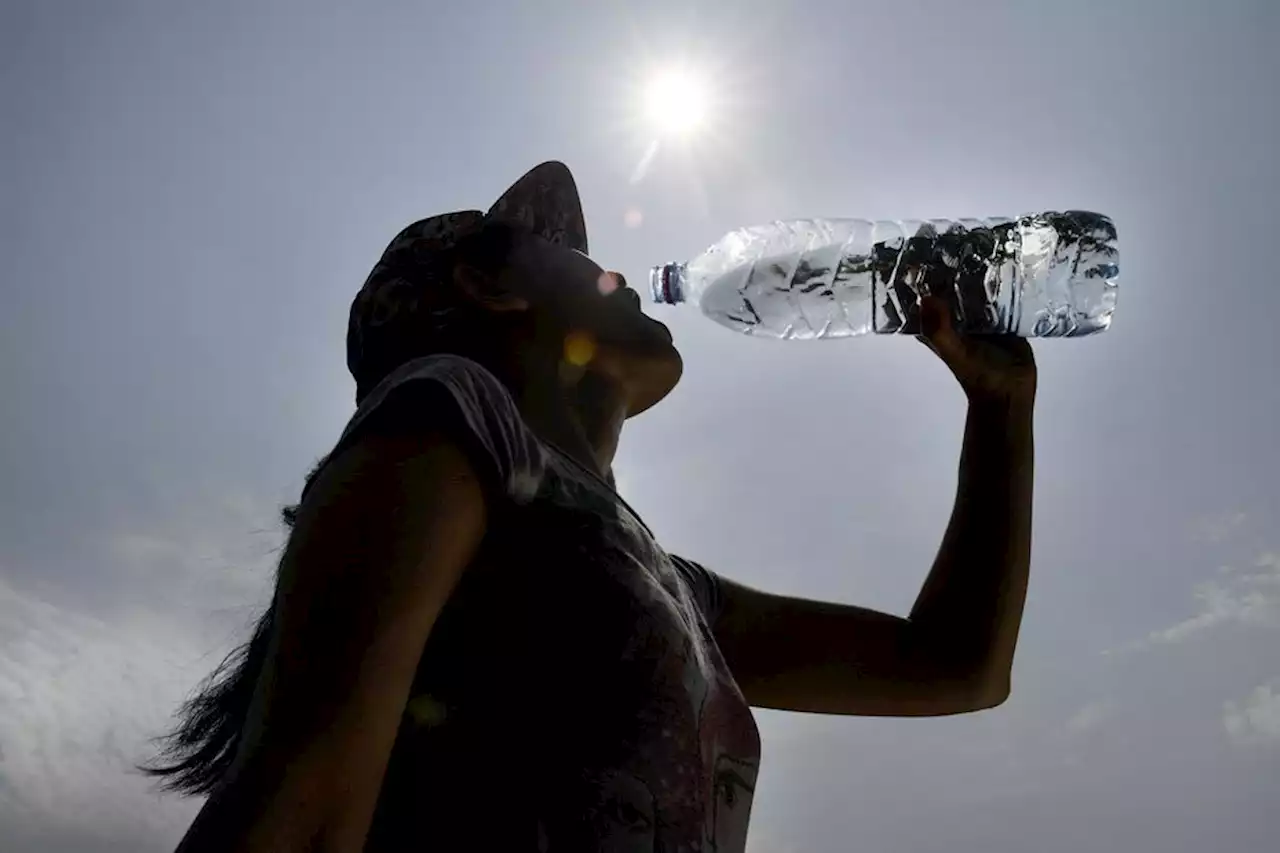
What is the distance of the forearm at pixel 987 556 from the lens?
2.57m

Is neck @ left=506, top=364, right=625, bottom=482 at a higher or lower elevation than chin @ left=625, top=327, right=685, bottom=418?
lower

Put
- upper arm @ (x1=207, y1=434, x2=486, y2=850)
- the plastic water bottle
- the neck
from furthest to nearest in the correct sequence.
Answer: the plastic water bottle, the neck, upper arm @ (x1=207, y1=434, x2=486, y2=850)

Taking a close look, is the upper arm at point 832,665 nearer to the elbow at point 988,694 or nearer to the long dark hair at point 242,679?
the elbow at point 988,694

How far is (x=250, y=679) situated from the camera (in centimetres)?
183

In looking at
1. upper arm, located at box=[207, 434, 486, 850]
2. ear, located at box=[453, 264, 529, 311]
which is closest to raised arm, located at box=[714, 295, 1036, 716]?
ear, located at box=[453, 264, 529, 311]

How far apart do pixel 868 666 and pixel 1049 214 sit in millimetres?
1832

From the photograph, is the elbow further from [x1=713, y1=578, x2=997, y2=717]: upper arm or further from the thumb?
the thumb

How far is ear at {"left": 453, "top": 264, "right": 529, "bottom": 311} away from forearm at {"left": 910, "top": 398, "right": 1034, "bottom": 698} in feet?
4.26

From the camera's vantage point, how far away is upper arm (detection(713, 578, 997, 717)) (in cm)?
256

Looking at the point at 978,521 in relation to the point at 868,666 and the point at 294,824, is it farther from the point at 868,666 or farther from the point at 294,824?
the point at 294,824

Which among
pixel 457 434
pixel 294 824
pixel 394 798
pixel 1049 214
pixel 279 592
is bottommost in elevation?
pixel 294 824

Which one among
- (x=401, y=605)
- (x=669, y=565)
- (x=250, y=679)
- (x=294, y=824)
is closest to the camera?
(x=294, y=824)

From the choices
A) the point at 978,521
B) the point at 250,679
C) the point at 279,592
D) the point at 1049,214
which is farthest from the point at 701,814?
the point at 1049,214

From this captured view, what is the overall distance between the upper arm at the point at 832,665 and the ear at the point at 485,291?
0.93 meters
